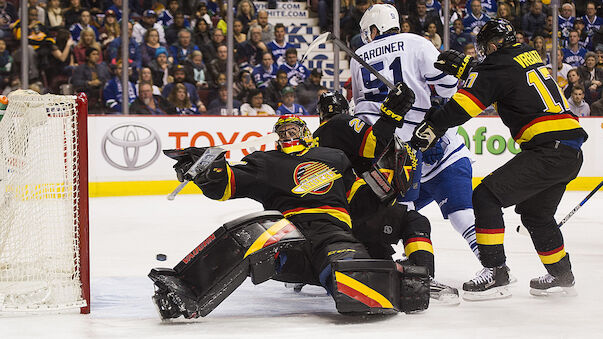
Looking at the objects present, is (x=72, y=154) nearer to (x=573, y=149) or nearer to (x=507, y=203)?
(x=507, y=203)

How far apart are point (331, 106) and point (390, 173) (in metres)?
0.58

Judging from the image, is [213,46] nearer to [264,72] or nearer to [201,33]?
[201,33]

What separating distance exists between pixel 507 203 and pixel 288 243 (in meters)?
0.94

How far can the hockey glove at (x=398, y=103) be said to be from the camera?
→ 375 cm

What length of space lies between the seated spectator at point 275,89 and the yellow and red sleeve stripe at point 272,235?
5.60 m

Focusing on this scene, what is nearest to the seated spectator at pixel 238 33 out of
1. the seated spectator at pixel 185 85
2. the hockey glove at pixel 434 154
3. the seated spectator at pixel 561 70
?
the seated spectator at pixel 185 85

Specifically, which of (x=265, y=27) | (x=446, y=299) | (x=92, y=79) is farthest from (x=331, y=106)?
(x=265, y=27)

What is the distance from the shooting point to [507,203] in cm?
369

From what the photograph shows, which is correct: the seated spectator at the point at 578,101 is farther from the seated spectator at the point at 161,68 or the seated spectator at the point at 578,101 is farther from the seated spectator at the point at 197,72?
the seated spectator at the point at 161,68

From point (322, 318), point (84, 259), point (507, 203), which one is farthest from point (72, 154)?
point (507, 203)

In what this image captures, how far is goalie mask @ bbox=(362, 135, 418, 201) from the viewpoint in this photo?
12.0 feet

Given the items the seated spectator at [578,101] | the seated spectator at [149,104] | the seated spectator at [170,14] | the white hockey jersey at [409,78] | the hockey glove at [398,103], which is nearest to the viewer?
the hockey glove at [398,103]

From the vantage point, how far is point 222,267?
3221 mm

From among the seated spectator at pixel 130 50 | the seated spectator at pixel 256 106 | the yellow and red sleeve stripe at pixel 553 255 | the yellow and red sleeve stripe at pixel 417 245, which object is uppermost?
the seated spectator at pixel 130 50
